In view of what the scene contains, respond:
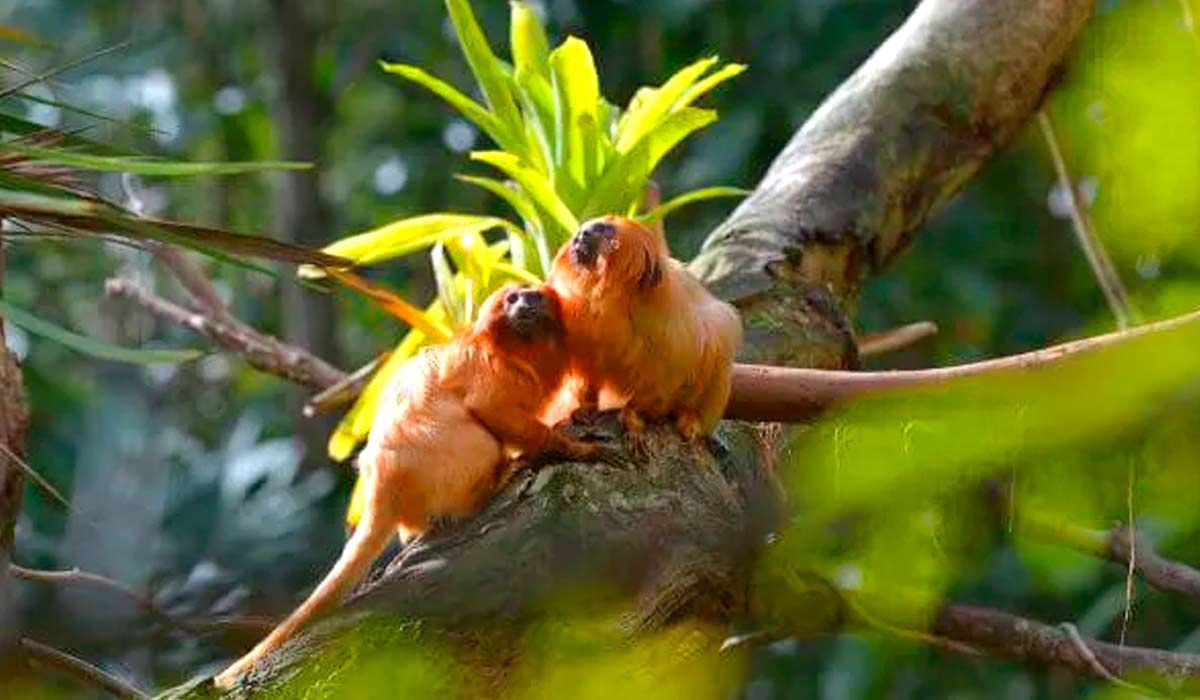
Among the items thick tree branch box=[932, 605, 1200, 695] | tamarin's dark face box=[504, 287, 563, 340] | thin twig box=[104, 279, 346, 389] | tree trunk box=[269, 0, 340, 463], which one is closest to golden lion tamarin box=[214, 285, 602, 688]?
tamarin's dark face box=[504, 287, 563, 340]

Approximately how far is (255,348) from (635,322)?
862mm

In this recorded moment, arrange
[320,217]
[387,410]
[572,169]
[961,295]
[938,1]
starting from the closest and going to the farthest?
[387,410], [572,169], [938,1], [961,295], [320,217]

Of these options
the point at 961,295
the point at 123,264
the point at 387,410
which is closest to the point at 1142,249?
the point at 387,410

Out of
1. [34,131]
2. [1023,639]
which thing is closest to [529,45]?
[1023,639]

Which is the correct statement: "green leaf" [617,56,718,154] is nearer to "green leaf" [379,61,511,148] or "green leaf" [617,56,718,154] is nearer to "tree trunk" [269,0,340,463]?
"green leaf" [379,61,511,148]

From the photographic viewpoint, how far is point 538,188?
2207 millimetres

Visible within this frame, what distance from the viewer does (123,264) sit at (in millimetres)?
4879

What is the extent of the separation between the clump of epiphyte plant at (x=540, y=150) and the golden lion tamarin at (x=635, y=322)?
0.27 m

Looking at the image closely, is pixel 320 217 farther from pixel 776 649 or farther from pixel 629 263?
pixel 629 263

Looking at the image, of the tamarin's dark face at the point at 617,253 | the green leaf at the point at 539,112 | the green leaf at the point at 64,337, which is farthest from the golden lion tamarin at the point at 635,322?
the green leaf at the point at 64,337

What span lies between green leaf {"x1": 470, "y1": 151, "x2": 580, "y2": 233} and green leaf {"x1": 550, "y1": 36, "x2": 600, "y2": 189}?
0.15ft

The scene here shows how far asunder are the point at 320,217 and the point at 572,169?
7.88ft

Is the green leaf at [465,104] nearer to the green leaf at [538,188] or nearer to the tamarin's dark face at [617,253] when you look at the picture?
the green leaf at [538,188]

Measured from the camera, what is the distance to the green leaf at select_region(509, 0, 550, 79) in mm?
2318
